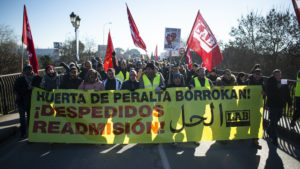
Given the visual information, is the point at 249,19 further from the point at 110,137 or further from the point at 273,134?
the point at 110,137

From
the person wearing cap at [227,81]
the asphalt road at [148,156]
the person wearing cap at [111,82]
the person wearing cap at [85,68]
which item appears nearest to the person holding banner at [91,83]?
the person wearing cap at [111,82]

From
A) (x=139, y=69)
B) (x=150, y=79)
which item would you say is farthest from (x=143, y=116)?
(x=139, y=69)

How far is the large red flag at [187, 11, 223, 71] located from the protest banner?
0.79 metres

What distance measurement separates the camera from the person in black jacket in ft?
18.4

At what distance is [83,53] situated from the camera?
2830 centimetres

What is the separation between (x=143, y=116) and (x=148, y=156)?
92 centimetres

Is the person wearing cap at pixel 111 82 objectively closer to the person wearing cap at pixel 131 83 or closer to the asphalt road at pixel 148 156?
the person wearing cap at pixel 131 83

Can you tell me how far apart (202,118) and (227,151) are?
92 cm

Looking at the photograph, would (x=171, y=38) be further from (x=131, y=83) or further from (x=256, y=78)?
(x=256, y=78)

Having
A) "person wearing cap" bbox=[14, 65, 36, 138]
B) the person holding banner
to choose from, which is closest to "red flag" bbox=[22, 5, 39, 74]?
"person wearing cap" bbox=[14, 65, 36, 138]

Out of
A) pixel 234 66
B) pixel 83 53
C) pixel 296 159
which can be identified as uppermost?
pixel 83 53

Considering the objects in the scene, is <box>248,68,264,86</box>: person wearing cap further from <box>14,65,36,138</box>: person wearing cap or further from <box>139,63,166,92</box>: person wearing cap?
<box>14,65,36,138</box>: person wearing cap

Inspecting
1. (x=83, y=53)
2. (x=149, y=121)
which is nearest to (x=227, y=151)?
(x=149, y=121)

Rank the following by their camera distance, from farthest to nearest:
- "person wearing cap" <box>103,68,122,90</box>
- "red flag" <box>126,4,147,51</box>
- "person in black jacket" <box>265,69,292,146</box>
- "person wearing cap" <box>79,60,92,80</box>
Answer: "red flag" <box>126,4,147,51</box>
"person wearing cap" <box>79,60,92,80</box>
"person wearing cap" <box>103,68,122,90</box>
"person in black jacket" <box>265,69,292,146</box>
